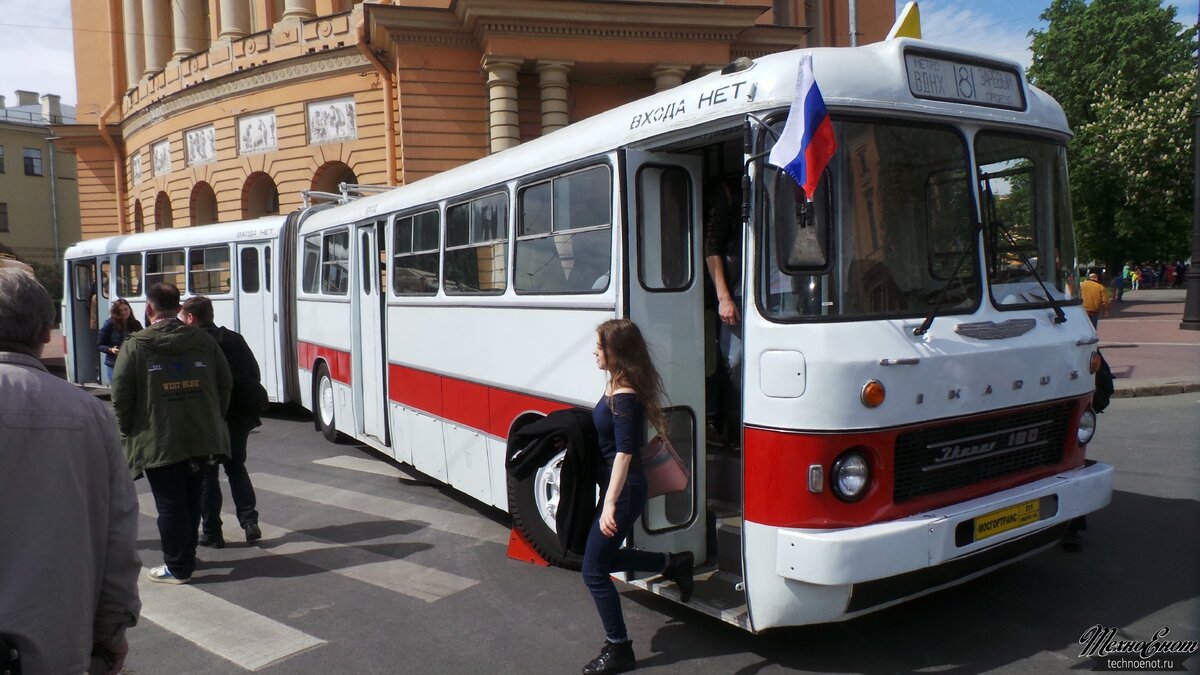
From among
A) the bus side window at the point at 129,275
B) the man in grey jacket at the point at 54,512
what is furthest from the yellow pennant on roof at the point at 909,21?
the bus side window at the point at 129,275

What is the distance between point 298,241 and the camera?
40.5 ft

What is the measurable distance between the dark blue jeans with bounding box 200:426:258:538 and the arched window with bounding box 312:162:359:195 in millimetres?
19821

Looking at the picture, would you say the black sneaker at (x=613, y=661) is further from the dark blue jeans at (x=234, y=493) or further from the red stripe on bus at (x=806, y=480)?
the dark blue jeans at (x=234, y=493)

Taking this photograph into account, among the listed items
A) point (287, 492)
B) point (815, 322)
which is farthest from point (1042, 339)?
point (287, 492)

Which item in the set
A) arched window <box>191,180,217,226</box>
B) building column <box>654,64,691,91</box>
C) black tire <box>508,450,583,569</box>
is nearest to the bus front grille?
black tire <box>508,450,583,569</box>

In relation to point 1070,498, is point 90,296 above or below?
above

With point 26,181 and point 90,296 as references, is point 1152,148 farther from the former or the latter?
point 26,181

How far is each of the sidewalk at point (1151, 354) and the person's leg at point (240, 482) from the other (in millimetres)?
11325

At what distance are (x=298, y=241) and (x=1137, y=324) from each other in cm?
2311

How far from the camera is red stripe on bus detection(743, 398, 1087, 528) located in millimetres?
4020

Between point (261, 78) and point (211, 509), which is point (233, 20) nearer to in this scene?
point (261, 78)

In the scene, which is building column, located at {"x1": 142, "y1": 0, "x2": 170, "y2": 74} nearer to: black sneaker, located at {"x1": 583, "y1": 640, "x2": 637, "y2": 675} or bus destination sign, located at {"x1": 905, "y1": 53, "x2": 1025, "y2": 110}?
bus destination sign, located at {"x1": 905, "y1": 53, "x2": 1025, "y2": 110}

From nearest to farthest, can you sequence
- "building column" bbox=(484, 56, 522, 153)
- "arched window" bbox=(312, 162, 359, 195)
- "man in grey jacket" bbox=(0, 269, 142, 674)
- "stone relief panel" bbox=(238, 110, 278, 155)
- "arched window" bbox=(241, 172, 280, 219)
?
1. "man in grey jacket" bbox=(0, 269, 142, 674)
2. "building column" bbox=(484, 56, 522, 153)
3. "arched window" bbox=(312, 162, 359, 195)
4. "stone relief panel" bbox=(238, 110, 278, 155)
5. "arched window" bbox=(241, 172, 280, 219)

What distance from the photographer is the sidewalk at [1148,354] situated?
1278cm
